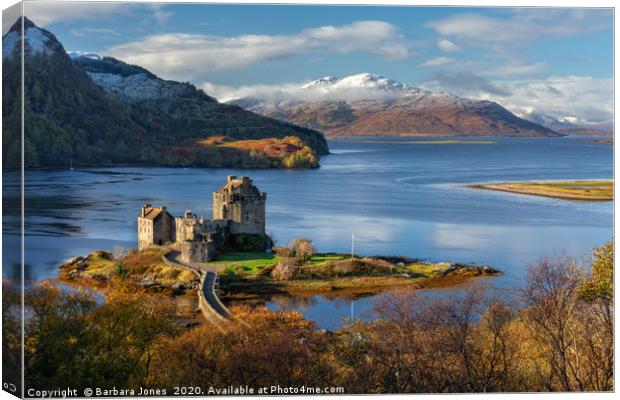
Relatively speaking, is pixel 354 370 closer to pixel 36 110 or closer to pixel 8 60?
pixel 8 60

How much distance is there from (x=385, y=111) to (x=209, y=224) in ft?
19.3

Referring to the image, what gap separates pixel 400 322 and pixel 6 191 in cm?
566

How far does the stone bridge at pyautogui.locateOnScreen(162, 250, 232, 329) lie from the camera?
53.0 feet

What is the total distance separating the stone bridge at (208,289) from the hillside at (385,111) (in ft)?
13.1

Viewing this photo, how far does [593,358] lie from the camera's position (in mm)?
11742

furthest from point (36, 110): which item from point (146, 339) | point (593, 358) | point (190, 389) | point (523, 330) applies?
point (593, 358)

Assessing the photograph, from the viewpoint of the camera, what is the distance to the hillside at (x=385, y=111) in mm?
16781

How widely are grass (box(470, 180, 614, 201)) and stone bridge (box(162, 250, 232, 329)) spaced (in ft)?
24.9

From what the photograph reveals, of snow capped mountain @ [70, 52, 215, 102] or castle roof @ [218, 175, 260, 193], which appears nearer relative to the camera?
snow capped mountain @ [70, 52, 215, 102]

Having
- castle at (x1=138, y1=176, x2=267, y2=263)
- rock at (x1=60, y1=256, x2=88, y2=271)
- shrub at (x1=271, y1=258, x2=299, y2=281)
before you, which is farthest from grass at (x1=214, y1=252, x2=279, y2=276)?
rock at (x1=60, y1=256, x2=88, y2=271)

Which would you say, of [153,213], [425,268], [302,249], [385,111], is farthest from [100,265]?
[425,268]

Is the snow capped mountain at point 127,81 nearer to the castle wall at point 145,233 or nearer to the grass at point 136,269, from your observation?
the castle wall at point 145,233

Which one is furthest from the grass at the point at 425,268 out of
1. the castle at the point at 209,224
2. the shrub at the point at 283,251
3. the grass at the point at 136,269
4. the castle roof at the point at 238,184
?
the grass at the point at 136,269

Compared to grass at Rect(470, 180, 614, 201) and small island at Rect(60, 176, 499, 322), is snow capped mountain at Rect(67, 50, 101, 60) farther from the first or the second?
grass at Rect(470, 180, 614, 201)
